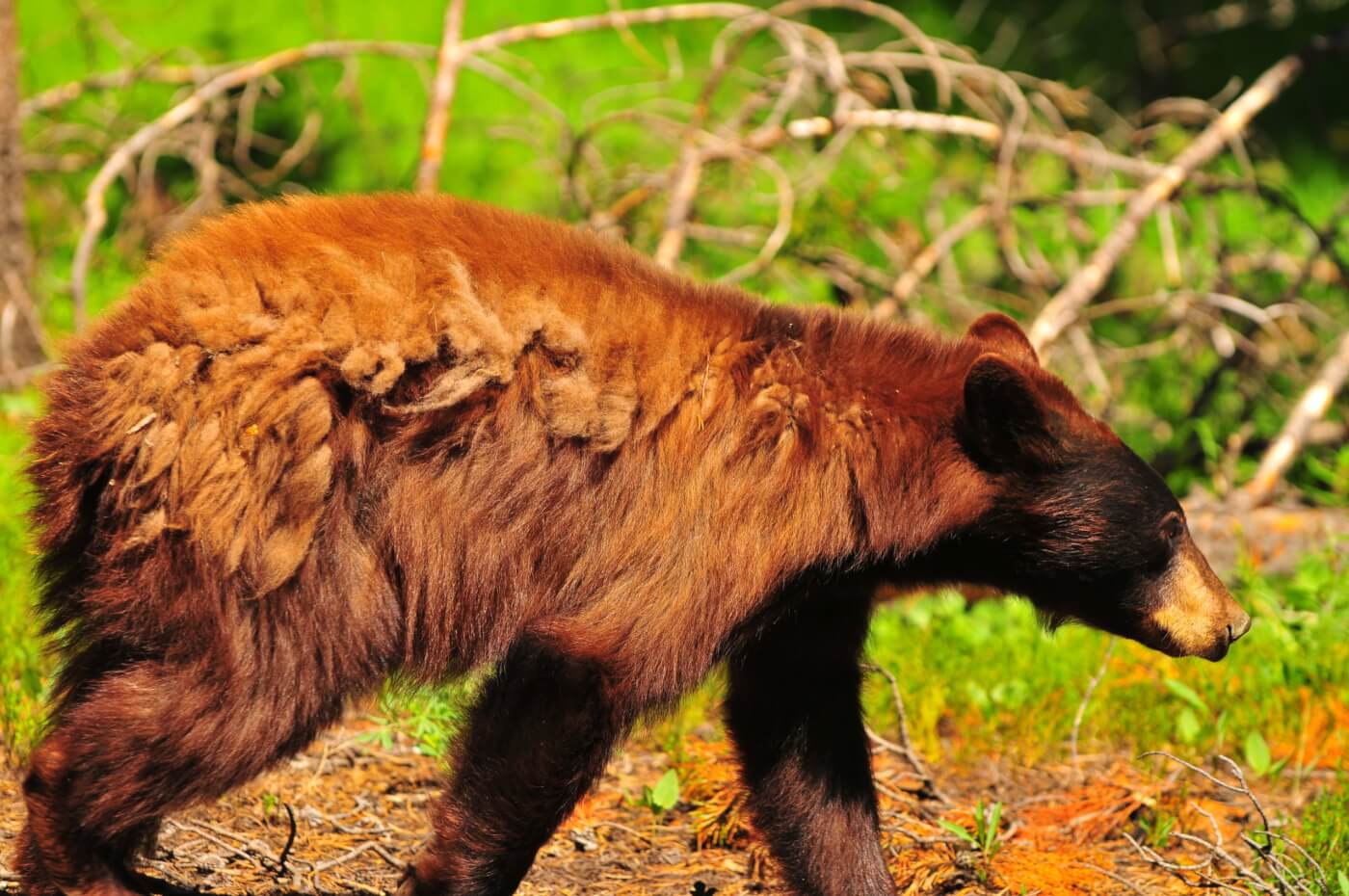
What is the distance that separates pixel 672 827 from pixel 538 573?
119 centimetres

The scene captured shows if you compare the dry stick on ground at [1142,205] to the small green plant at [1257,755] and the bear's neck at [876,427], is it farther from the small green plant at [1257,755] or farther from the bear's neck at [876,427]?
the bear's neck at [876,427]

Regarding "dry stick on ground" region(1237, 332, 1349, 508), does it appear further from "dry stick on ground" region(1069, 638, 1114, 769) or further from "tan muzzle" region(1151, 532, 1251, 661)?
"tan muzzle" region(1151, 532, 1251, 661)

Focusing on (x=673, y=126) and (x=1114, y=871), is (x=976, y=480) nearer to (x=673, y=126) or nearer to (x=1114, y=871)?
(x=1114, y=871)

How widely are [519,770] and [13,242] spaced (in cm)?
430

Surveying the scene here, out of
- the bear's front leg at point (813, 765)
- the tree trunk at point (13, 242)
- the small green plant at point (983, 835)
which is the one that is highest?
the bear's front leg at point (813, 765)

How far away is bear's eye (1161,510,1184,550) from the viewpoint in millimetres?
3389

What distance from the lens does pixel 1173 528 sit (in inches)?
134

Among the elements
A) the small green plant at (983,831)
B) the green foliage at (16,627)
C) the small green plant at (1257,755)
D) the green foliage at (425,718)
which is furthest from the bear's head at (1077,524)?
the green foliage at (16,627)

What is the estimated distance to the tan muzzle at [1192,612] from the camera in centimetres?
346

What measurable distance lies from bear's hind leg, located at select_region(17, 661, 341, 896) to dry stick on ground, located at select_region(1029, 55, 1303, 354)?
11.4 ft

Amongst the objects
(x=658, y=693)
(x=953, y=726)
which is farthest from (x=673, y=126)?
(x=658, y=693)

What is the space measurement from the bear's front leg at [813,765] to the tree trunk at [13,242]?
389 centimetres

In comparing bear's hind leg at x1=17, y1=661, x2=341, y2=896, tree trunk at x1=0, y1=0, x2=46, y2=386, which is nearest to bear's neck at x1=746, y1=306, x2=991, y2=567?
bear's hind leg at x1=17, y1=661, x2=341, y2=896

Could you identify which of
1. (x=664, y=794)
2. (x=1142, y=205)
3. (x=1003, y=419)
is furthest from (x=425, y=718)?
(x=1142, y=205)
